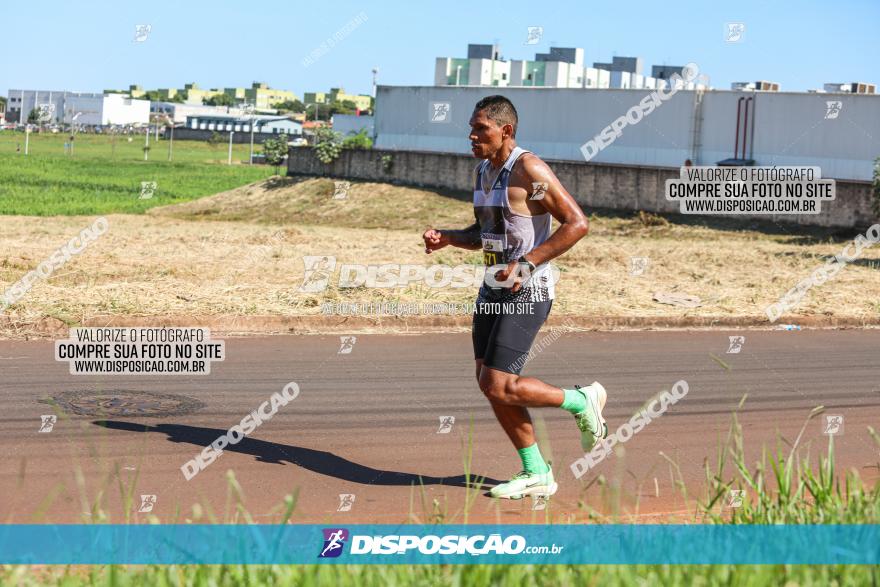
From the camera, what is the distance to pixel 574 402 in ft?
24.4

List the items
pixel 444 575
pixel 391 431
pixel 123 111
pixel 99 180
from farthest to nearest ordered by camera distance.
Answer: pixel 123 111 < pixel 99 180 < pixel 391 431 < pixel 444 575

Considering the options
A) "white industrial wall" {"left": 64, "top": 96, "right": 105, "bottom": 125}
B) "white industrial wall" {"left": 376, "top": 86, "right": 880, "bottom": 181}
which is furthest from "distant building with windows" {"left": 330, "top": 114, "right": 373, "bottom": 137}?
"white industrial wall" {"left": 64, "top": 96, "right": 105, "bottom": 125}

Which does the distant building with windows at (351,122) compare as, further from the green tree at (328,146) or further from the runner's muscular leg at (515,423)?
the runner's muscular leg at (515,423)

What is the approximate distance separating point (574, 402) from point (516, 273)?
101 cm

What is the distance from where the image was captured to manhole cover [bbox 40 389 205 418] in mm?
9461

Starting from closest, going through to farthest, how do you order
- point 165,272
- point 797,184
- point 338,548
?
point 338,548, point 165,272, point 797,184

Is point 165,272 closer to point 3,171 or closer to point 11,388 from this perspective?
point 11,388

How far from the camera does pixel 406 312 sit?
15.5 m

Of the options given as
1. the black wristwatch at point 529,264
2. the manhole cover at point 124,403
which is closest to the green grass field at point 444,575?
the black wristwatch at point 529,264

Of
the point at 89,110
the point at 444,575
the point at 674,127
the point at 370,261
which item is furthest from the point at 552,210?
the point at 89,110

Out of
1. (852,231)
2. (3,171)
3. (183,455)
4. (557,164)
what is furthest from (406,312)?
(3,171)

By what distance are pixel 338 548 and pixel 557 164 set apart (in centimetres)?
3497

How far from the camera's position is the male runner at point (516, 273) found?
23.3 ft

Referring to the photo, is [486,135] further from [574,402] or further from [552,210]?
[574,402]
